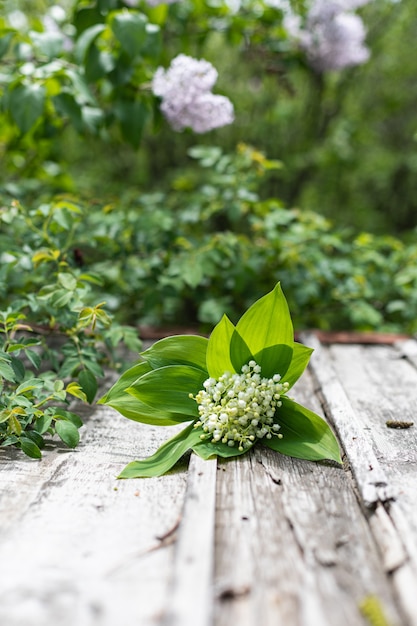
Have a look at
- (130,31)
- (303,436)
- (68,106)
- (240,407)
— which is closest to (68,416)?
(240,407)

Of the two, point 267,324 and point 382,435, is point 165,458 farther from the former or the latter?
point 382,435

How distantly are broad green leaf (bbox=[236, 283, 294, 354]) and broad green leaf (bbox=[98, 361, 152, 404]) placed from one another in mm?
232

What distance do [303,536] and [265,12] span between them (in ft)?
7.86

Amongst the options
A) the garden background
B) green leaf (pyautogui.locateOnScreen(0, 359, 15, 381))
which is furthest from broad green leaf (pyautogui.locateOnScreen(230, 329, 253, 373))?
green leaf (pyautogui.locateOnScreen(0, 359, 15, 381))

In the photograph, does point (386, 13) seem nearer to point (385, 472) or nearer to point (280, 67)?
Answer: point (280, 67)

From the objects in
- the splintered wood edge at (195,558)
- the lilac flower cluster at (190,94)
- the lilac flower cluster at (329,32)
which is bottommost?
the splintered wood edge at (195,558)

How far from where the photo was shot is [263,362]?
1.25 metres

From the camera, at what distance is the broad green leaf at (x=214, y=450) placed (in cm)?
113

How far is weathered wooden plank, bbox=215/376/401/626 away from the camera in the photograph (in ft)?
2.44

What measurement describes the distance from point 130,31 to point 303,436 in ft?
4.67

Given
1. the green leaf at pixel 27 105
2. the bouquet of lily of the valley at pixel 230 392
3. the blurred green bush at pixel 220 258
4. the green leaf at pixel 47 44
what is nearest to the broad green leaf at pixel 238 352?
the bouquet of lily of the valley at pixel 230 392

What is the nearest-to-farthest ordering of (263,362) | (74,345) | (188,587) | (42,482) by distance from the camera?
1. (188,587)
2. (42,482)
3. (263,362)
4. (74,345)

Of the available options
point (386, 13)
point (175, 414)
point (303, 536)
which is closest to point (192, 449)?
point (175, 414)

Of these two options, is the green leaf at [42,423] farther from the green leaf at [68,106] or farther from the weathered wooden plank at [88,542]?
the green leaf at [68,106]
